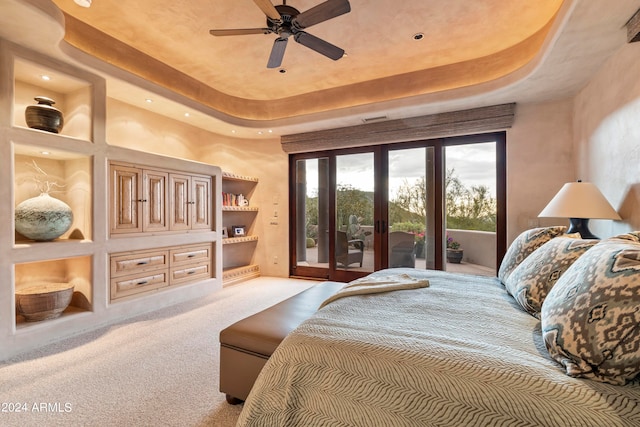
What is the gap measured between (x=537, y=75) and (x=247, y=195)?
4533 millimetres

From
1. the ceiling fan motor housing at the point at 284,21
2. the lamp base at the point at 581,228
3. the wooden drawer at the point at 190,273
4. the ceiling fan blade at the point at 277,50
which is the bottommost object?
the wooden drawer at the point at 190,273

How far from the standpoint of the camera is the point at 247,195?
18.1ft

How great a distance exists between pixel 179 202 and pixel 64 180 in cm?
115

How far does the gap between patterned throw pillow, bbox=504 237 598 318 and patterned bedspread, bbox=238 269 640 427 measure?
12 cm

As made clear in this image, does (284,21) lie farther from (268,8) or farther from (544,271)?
(544,271)

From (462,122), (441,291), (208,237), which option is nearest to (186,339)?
(208,237)

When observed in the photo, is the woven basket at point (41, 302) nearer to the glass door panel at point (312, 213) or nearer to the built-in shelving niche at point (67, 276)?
the built-in shelving niche at point (67, 276)

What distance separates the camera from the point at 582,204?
248 centimetres

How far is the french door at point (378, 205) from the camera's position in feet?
13.9

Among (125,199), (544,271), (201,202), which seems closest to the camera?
(544,271)

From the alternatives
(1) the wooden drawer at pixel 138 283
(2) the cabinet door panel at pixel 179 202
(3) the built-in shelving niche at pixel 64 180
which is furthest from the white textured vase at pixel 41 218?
(2) the cabinet door panel at pixel 179 202

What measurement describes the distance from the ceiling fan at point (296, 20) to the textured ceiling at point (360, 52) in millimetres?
381

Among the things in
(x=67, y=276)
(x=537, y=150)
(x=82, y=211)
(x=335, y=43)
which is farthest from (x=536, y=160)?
(x=67, y=276)

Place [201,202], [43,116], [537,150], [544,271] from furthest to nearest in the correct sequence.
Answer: [201,202]
[537,150]
[43,116]
[544,271]
